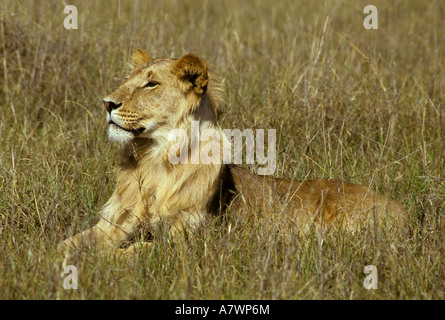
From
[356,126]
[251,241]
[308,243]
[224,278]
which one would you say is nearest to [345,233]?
[308,243]

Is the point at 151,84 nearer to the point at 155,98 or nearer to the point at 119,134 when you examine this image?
the point at 155,98

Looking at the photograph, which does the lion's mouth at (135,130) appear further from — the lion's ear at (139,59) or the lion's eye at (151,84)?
the lion's ear at (139,59)

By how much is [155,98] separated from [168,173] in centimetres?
44

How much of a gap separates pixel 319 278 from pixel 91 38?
3.88 meters

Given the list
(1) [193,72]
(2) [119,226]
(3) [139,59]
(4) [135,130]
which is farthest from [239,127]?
(2) [119,226]

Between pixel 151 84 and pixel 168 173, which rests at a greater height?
pixel 151 84

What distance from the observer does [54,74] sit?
611 cm

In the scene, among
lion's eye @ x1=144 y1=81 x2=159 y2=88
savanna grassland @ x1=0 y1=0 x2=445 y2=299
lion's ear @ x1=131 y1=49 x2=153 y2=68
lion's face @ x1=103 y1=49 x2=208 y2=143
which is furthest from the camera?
lion's ear @ x1=131 y1=49 x2=153 y2=68

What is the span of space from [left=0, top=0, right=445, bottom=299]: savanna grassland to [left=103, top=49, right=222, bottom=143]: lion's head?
2.10 feet

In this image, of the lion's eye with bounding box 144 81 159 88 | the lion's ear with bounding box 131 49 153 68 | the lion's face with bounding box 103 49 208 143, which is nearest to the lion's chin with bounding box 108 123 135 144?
the lion's face with bounding box 103 49 208 143

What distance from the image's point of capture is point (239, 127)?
211 inches

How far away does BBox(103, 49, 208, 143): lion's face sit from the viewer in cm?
389

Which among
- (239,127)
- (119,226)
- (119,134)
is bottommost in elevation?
(119,226)

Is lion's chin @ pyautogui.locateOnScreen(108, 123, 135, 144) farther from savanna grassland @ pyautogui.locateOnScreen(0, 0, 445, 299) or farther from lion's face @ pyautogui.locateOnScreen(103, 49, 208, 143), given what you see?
savanna grassland @ pyautogui.locateOnScreen(0, 0, 445, 299)
